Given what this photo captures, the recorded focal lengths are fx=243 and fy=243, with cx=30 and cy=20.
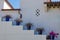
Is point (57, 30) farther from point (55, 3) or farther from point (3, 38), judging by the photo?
point (3, 38)

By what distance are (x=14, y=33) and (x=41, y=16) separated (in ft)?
6.08

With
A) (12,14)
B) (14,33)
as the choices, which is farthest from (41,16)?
(14,33)

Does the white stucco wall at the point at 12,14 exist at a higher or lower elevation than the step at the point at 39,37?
higher

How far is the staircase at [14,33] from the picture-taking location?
10.8 m

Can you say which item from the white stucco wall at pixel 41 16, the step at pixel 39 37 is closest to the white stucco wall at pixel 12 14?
the white stucco wall at pixel 41 16

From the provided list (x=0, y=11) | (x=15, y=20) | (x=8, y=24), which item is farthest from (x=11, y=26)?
(x=0, y=11)

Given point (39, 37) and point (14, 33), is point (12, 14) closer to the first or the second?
point (14, 33)

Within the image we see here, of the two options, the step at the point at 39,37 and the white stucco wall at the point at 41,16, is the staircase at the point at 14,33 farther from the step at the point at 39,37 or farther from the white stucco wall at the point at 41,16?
the white stucco wall at the point at 41,16

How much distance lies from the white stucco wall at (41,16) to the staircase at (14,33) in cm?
122

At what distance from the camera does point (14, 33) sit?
11.0 meters

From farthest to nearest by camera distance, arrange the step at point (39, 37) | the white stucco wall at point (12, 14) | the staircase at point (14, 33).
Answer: the white stucco wall at point (12, 14)
the staircase at point (14, 33)
the step at point (39, 37)

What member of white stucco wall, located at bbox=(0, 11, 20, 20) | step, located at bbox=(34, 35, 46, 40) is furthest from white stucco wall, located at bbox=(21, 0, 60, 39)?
step, located at bbox=(34, 35, 46, 40)

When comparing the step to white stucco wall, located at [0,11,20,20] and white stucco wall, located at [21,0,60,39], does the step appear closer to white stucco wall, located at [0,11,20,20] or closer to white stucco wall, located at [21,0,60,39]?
white stucco wall, located at [21,0,60,39]

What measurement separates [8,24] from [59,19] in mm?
2569
